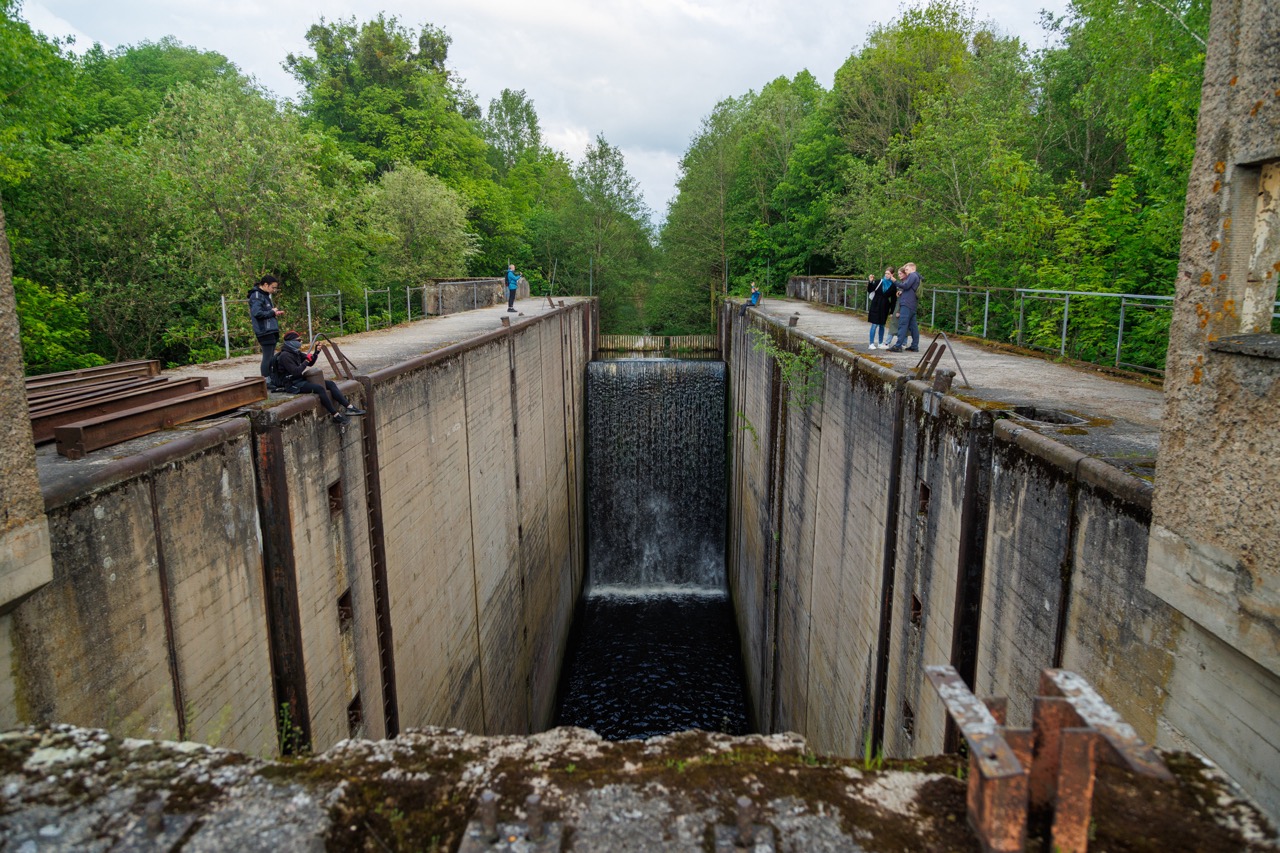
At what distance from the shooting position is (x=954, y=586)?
5879 mm

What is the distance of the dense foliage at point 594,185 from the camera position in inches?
580

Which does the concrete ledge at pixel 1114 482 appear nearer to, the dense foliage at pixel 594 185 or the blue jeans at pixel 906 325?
the blue jeans at pixel 906 325

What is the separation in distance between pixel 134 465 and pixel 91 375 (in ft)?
14.4

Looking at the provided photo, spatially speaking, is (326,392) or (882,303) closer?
(326,392)

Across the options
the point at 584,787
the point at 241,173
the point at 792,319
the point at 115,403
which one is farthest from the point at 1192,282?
the point at 241,173

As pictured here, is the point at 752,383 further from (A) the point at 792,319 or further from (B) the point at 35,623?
(B) the point at 35,623

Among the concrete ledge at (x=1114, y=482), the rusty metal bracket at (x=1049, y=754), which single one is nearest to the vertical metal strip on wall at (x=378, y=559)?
the concrete ledge at (x=1114, y=482)

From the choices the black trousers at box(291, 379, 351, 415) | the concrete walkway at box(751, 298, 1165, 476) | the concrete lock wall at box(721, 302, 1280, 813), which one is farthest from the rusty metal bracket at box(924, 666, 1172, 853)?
the black trousers at box(291, 379, 351, 415)

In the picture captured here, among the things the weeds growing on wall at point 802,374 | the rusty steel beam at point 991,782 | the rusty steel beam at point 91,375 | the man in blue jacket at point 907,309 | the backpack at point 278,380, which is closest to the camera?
the rusty steel beam at point 991,782

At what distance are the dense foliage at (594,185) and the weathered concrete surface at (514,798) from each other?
10582mm

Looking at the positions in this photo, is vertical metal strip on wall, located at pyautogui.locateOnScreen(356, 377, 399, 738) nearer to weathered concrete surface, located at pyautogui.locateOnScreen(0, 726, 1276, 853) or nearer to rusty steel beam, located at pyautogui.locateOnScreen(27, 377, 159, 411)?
rusty steel beam, located at pyautogui.locateOnScreen(27, 377, 159, 411)

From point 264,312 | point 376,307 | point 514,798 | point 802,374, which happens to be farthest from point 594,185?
point 514,798

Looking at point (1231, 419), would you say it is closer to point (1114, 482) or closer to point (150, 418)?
point (1114, 482)

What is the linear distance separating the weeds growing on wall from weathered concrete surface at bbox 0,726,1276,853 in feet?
30.2
